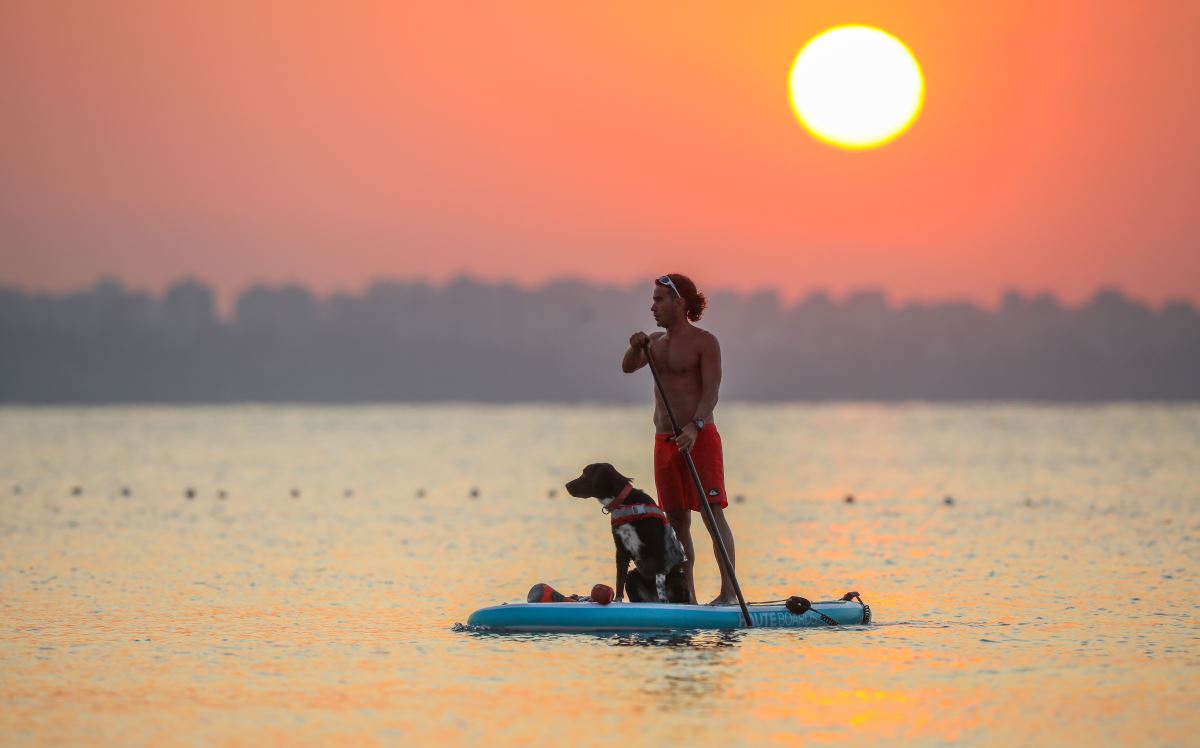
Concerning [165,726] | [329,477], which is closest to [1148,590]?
[165,726]

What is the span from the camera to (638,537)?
40.2 feet

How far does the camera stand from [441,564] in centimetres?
1886

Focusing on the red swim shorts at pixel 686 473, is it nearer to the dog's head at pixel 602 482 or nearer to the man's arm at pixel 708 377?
the man's arm at pixel 708 377

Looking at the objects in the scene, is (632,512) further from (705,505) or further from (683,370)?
(683,370)

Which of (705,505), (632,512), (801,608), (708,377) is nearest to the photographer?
(632,512)

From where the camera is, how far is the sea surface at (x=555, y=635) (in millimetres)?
9422

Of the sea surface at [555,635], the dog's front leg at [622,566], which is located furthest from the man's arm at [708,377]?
the sea surface at [555,635]

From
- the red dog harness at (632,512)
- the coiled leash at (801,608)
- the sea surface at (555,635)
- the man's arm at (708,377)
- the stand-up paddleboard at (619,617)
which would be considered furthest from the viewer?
the coiled leash at (801,608)

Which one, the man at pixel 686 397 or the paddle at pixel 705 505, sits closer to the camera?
the paddle at pixel 705 505

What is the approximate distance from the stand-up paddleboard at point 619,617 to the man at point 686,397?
258 mm

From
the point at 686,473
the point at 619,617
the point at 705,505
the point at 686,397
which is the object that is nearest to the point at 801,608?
the point at 705,505

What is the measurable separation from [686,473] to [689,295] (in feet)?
4.61

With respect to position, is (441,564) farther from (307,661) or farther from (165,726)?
(165,726)

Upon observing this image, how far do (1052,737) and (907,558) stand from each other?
1057cm
